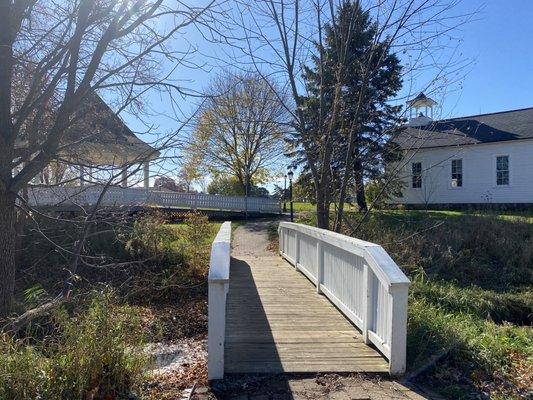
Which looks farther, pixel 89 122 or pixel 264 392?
pixel 89 122

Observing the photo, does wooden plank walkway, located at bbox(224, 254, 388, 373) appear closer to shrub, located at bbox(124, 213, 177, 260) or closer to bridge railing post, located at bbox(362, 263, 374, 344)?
bridge railing post, located at bbox(362, 263, 374, 344)

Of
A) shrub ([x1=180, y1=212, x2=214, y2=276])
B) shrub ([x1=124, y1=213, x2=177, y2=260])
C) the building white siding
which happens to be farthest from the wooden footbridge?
the building white siding

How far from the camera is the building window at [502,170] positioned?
2417 centimetres

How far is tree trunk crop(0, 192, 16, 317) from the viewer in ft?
15.1

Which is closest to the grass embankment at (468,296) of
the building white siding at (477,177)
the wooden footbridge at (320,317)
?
the wooden footbridge at (320,317)

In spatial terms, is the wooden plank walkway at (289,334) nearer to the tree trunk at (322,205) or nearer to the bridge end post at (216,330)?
the bridge end post at (216,330)

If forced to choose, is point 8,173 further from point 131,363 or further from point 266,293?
point 266,293

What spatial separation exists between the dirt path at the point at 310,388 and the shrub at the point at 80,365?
68cm

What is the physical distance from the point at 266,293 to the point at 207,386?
3848 millimetres

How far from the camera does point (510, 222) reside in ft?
57.3

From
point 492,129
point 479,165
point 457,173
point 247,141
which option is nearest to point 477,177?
point 479,165

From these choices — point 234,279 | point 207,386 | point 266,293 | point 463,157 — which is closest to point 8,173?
point 207,386

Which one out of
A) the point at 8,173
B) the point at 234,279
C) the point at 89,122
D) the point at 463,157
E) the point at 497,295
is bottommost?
the point at 497,295

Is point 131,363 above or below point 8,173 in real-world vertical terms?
below
